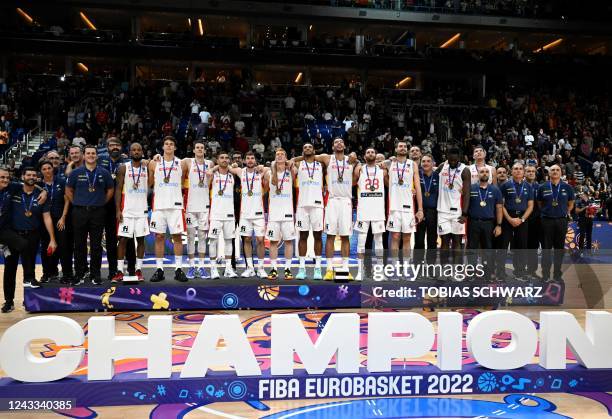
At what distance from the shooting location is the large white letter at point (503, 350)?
14.5ft

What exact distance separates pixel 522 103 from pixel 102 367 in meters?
24.2

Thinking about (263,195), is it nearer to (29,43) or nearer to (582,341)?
(582,341)

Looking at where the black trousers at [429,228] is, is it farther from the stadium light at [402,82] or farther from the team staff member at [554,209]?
the stadium light at [402,82]

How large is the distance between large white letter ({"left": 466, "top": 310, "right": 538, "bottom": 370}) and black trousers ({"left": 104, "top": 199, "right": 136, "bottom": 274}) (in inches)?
193

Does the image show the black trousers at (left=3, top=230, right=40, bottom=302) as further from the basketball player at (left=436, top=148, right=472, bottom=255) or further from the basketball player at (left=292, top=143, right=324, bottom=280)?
the basketball player at (left=436, top=148, right=472, bottom=255)

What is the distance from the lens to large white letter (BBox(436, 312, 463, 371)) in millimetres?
4441

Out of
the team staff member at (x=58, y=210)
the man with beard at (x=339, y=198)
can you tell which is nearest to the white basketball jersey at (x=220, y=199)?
the man with beard at (x=339, y=198)

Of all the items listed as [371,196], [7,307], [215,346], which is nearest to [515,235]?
[371,196]

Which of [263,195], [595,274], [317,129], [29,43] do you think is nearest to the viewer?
[595,274]

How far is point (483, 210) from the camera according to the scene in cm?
778

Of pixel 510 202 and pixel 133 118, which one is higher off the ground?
pixel 133 118

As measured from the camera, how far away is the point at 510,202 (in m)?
8.16

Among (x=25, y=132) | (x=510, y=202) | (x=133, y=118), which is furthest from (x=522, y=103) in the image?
(x=25, y=132)

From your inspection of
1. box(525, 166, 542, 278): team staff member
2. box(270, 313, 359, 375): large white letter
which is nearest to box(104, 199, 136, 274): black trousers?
box(270, 313, 359, 375): large white letter
